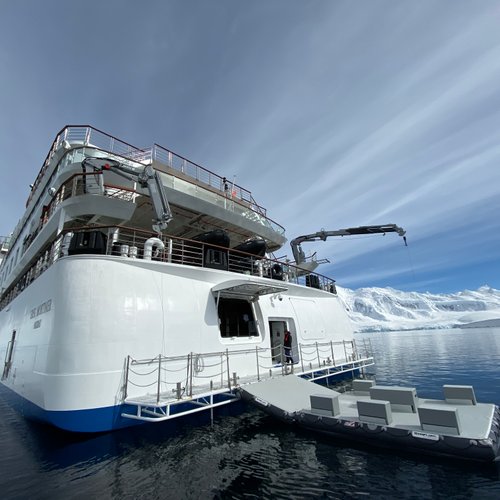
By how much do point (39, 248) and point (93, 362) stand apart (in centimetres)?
994

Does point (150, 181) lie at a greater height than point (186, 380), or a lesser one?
greater

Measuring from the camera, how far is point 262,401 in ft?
27.3

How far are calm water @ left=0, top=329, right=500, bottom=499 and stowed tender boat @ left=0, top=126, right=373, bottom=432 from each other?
2.20 feet

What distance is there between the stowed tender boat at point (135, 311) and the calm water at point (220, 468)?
0.67 m

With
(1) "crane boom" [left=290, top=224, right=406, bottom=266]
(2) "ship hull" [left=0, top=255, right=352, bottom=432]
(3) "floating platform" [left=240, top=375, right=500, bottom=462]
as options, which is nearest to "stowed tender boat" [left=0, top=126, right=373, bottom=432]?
(2) "ship hull" [left=0, top=255, right=352, bottom=432]

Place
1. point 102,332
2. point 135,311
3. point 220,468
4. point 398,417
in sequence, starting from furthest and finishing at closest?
1. point 135,311
2. point 102,332
3. point 398,417
4. point 220,468

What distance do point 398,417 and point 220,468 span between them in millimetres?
4482

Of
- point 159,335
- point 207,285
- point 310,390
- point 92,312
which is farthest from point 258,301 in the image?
point 92,312

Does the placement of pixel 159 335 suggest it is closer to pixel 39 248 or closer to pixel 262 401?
pixel 262 401

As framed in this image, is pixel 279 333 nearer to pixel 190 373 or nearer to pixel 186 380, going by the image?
pixel 190 373

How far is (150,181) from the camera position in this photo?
462 inches

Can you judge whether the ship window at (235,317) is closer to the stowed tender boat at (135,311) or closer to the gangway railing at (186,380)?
the stowed tender boat at (135,311)

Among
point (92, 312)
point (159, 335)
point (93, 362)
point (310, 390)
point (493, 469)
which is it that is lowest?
point (493, 469)

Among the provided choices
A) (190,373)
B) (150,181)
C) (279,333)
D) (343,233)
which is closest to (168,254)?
(150,181)
